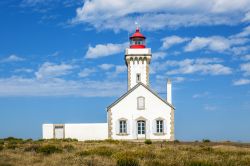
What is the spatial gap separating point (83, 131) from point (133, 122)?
416cm

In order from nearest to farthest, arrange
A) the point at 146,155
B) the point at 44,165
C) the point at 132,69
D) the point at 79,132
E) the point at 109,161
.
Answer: the point at 44,165 → the point at 109,161 → the point at 146,155 → the point at 79,132 → the point at 132,69

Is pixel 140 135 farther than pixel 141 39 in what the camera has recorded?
No

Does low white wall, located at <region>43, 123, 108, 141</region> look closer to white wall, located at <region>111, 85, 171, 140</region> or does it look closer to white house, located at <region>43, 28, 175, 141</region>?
white house, located at <region>43, 28, 175, 141</region>

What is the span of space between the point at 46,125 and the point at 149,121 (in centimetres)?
851

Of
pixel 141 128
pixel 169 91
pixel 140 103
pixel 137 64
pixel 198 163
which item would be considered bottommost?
pixel 198 163

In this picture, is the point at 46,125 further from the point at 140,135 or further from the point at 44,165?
the point at 44,165

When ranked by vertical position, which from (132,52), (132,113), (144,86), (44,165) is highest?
(132,52)

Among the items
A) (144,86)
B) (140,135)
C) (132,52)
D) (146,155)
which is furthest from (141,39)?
(146,155)

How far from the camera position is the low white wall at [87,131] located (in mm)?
34969

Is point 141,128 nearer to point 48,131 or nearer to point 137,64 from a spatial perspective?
point 137,64

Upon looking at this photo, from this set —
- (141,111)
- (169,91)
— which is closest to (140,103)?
(141,111)

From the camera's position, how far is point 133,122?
3534 centimetres

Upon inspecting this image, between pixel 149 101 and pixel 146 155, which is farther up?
pixel 149 101

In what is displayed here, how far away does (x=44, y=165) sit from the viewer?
1255 centimetres
